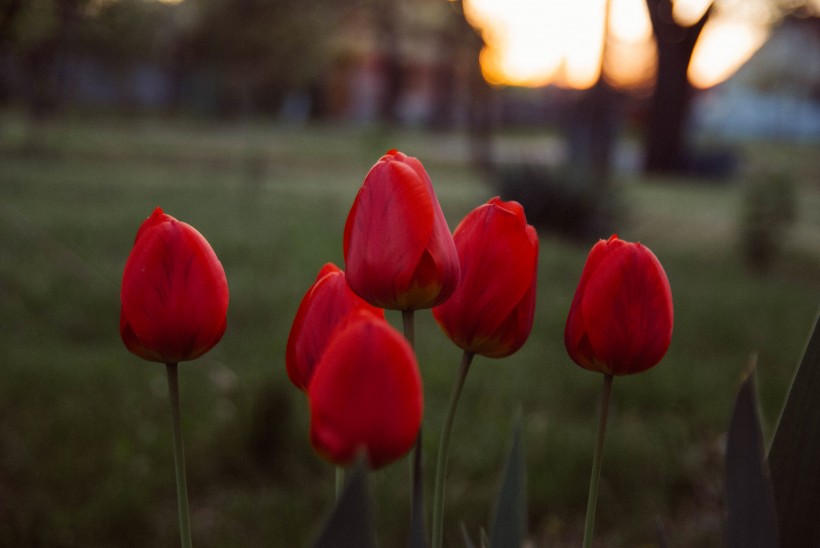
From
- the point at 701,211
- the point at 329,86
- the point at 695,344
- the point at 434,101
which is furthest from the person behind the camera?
the point at 434,101

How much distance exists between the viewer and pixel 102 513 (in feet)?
6.75

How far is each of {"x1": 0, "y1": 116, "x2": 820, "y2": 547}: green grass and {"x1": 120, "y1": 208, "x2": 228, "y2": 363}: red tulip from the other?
40 cm

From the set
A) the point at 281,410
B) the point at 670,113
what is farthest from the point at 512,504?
the point at 670,113

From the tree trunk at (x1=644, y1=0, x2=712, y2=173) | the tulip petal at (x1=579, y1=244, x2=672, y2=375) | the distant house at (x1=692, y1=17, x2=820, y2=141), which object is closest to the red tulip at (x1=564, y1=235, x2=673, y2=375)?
→ the tulip petal at (x1=579, y1=244, x2=672, y2=375)

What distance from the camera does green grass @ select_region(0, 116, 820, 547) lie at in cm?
213

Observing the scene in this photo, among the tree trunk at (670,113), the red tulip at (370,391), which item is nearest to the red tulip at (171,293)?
the red tulip at (370,391)

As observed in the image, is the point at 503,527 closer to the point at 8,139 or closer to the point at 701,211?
the point at 701,211

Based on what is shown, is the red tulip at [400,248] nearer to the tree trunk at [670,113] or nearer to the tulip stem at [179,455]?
the tulip stem at [179,455]

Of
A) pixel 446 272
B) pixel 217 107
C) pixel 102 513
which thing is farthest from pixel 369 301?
pixel 217 107

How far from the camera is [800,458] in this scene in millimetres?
583

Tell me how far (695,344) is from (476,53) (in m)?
12.9

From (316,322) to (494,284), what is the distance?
0.43 feet

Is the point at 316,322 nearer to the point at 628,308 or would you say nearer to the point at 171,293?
the point at 171,293

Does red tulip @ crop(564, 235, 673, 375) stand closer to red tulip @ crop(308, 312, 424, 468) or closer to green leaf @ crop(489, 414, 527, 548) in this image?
green leaf @ crop(489, 414, 527, 548)
